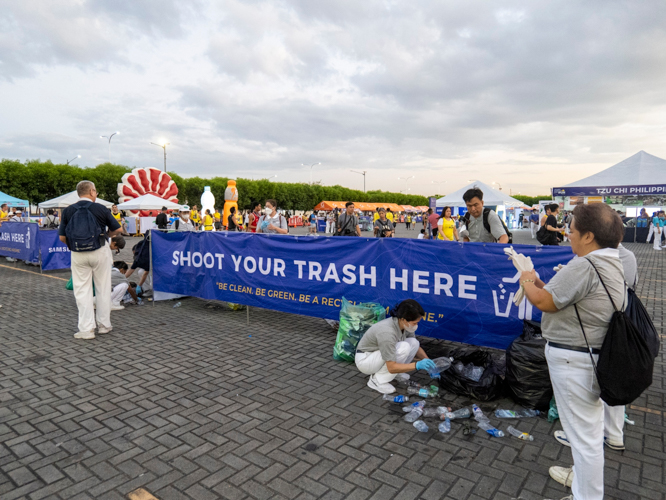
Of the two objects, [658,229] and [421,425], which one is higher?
[658,229]

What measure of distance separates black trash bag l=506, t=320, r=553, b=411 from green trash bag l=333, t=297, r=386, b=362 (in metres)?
1.64

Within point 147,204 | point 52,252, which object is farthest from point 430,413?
point 147,204

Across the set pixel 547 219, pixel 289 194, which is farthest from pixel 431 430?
pixel 289 194

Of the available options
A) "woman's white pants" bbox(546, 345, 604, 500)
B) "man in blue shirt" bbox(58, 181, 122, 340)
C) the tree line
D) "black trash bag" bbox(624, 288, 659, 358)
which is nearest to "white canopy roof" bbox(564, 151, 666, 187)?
"black trash bag" bbox(624, 288, 659, 358)

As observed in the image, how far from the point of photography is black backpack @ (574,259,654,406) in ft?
6.88

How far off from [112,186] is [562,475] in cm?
5283

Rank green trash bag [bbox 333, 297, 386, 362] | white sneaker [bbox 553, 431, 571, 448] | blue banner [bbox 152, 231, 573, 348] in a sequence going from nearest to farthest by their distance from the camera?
white sneaker [bbox 553, 431, 571, 448] < blue banner [bbox 152, 231, 573, 348] < green trash bag [bbox 333, 297, 386, 362]

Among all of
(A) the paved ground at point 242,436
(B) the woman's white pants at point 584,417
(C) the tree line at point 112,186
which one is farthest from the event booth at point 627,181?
(C) the tree line at point 112,186

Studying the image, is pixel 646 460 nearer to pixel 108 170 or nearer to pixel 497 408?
pixel 497 408

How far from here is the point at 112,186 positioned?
47.2 meters

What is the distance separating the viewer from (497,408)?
372 centimetres

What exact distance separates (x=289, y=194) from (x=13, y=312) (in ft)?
214

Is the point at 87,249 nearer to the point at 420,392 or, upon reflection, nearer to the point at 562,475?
the point at 420,392

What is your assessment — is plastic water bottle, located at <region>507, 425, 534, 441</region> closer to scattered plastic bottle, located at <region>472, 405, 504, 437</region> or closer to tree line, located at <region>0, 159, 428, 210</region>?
scattered plastic bottle, located at <region>472, 405, 504, 437</region>
